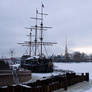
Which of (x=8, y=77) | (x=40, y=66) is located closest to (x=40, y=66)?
(x=40, y=66)

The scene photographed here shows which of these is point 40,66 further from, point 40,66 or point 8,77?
point 8,77

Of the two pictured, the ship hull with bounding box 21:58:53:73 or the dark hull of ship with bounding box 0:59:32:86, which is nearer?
the dark hull of ship with bounding box 0:59:32:86

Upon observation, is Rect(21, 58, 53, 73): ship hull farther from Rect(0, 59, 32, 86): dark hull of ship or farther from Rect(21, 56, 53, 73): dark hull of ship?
Rect(0, 59, 32, 86): dark hull of ship

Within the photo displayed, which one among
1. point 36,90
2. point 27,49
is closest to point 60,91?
point 36,90

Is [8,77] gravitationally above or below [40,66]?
above

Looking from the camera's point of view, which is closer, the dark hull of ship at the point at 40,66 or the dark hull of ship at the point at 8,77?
the dark hull of ship at the point at 8,77

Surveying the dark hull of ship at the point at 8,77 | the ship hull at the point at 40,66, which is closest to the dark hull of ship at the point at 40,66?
the ship hull at the point at 40,66

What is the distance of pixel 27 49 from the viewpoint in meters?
64.9

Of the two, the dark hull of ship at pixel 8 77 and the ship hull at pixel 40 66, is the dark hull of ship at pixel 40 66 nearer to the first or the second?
the ship hull at pixel 40 66

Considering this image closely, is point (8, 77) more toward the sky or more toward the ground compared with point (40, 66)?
more toward the sky

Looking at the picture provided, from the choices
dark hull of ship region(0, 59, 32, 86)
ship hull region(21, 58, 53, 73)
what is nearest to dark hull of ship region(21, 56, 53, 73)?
ship hull region(21, 58, 53, 73)

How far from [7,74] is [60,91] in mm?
4814

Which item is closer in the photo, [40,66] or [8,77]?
[8,77]

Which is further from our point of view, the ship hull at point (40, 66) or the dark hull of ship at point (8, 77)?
the ship hull at point (40, 66)
